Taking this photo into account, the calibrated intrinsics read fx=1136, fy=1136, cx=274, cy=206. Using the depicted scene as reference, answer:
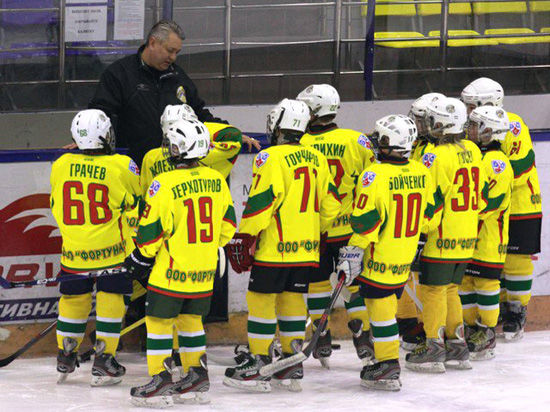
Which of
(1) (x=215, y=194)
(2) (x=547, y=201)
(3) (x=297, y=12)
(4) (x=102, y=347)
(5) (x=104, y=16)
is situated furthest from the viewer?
(3) (x=297, y=12)

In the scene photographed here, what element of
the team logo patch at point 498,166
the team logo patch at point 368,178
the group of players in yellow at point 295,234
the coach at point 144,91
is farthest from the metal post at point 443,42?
the team logo patch at point 368,178

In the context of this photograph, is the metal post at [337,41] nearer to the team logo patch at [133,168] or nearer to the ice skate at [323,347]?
the ice skate at [323,347]

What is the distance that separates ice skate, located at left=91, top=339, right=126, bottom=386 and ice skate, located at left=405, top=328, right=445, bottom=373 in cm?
139

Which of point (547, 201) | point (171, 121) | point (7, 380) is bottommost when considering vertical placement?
point (7, 380)

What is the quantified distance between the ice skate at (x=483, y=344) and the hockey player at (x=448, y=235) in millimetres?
212

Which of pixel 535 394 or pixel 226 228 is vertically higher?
pixel 226 228

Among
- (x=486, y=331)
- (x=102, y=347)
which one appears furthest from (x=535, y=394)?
(x=102, y=347)

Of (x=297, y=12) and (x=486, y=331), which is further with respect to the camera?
(x=297, y=12)

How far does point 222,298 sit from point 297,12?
9.17ft

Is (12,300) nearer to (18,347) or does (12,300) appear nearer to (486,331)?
(18,347)

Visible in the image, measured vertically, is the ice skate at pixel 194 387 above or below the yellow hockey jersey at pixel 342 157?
below

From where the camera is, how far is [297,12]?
779 cm

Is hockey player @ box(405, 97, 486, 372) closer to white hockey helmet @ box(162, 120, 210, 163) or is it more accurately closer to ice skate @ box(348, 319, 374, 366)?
ice skate @ box(348, 319, 374, 366)

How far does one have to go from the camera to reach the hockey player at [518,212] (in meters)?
5.79
